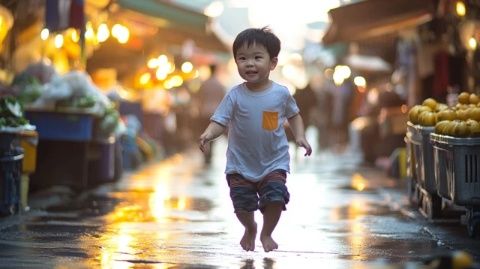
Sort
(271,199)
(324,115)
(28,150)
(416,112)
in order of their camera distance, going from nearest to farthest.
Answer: (271,199), (416,112), (28,150), (324,115)

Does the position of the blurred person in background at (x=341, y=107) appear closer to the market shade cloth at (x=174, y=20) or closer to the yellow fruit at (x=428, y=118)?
the market shade cloth at (x=174, y=20)

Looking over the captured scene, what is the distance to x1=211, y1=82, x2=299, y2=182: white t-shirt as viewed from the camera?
7.63 meters

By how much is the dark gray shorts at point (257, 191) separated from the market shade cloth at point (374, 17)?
10538mm

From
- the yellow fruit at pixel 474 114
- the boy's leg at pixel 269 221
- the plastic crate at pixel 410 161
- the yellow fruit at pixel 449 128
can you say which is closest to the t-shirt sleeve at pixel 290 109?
the boy's leg at pixel 269 221

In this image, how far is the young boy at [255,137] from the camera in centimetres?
754

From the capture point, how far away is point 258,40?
7590 mm

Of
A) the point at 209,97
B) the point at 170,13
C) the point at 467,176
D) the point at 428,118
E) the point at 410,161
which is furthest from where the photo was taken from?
the point at 209,97

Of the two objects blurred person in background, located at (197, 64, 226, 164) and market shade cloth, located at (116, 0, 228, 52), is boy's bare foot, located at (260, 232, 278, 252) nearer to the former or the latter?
market shade cloth, located at (116, 0, 228, 52)

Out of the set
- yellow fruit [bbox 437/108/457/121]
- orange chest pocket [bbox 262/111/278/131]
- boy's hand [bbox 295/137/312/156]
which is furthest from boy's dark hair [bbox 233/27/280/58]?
yellow fruit [bbox 437/108/457/121]

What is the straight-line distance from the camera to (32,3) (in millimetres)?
17141

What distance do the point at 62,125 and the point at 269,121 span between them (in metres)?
6.72

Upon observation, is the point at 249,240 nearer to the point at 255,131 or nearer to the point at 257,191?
the point at 257,191

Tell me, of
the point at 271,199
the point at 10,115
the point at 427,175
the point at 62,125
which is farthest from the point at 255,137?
the point at 62,125

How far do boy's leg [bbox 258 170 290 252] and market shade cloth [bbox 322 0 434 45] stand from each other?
10549mm
